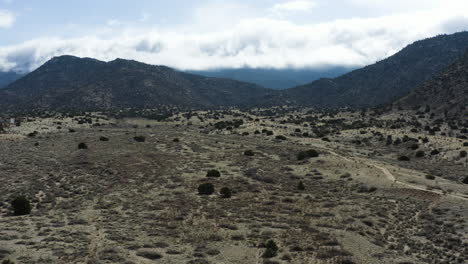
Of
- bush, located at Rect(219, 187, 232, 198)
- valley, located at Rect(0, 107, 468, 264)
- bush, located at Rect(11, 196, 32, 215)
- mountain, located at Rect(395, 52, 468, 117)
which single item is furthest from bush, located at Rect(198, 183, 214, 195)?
mountain, located at Rect(395, 52, 468, 117)

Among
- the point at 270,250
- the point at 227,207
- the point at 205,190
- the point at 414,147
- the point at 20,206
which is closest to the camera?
the point at 270,250

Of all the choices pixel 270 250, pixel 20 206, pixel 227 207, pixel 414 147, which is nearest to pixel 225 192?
pixel 227 207

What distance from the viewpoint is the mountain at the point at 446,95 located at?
104 metres

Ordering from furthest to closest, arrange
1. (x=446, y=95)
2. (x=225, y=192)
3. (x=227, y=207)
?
(x=446, y=95) → (x=225, y=192) → (x=227, y=207)

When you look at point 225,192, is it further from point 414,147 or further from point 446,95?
point 446,95

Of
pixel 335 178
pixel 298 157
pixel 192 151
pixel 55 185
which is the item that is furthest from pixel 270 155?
pixel 55 185

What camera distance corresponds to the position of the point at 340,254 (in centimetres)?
2023

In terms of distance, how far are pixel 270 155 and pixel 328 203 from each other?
26062 mm

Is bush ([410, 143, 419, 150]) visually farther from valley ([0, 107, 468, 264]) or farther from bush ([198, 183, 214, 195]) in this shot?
bush ([198, 183, 214, 195])

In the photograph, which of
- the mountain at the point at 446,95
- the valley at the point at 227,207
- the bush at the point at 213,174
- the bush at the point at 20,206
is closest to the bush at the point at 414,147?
the valley at the point at 227,207

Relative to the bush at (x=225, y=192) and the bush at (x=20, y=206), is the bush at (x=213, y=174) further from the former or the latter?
the bush at (x=20, y=206)

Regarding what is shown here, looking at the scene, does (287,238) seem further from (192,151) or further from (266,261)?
(192,151)

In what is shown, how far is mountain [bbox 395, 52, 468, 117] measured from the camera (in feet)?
342

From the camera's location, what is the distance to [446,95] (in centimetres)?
11294
